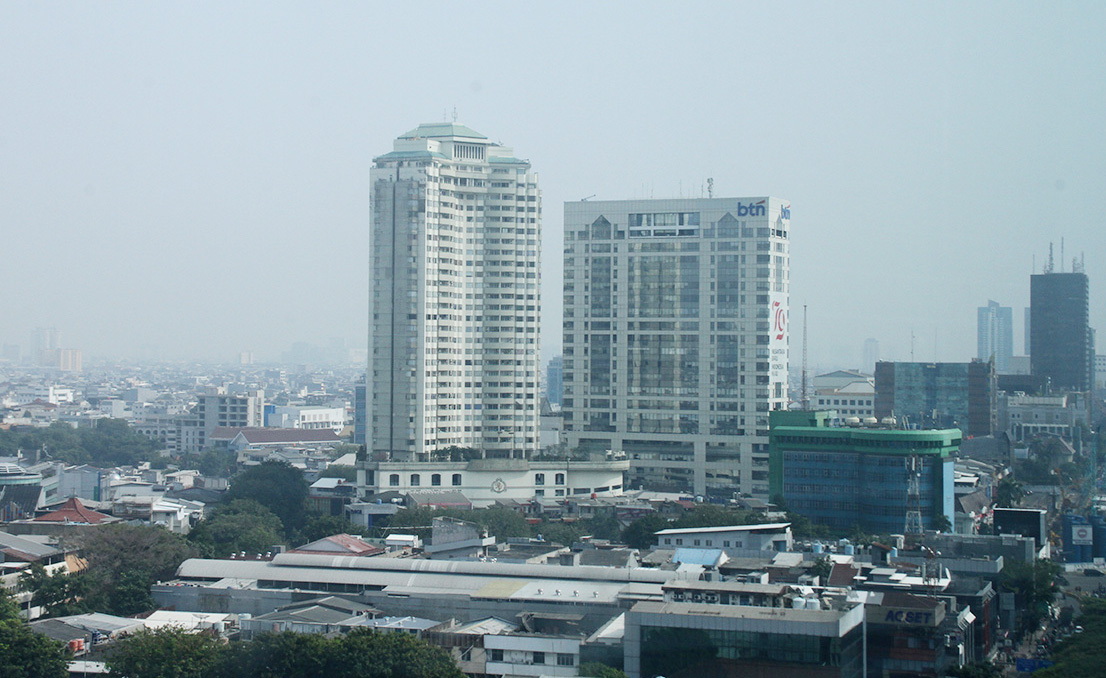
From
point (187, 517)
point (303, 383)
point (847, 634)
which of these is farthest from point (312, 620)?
point (303, 383)

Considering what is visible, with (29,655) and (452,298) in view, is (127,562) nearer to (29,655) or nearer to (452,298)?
(29,655)

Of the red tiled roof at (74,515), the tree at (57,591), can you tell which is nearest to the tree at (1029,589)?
the tree at (57,591)

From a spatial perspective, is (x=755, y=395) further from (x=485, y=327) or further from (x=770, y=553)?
(x=770, y=553)

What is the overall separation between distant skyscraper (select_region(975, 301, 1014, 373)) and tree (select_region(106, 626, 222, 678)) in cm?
5964

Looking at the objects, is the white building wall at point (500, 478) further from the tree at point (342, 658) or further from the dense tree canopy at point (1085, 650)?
the tree at point (342, 658)

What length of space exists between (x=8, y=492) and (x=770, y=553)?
68.6 ft

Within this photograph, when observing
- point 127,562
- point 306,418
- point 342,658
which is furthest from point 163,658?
point 306,418

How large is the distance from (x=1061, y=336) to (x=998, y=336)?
9008 mm

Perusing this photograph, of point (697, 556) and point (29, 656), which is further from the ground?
point (697, 556)

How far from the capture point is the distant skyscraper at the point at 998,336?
77000 millimetres

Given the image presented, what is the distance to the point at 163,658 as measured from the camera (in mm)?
20125

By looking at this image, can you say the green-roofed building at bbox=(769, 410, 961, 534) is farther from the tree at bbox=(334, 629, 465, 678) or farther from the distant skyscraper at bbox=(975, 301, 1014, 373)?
the distant skyscraper at bbox=(975, 301, 1014, 373)

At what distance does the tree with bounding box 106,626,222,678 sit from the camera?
20.0m

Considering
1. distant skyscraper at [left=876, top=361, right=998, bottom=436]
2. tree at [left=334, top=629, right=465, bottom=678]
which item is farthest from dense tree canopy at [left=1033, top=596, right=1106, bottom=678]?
distant skyscraper at [left=876, top=361, right=998, bottom=436]
